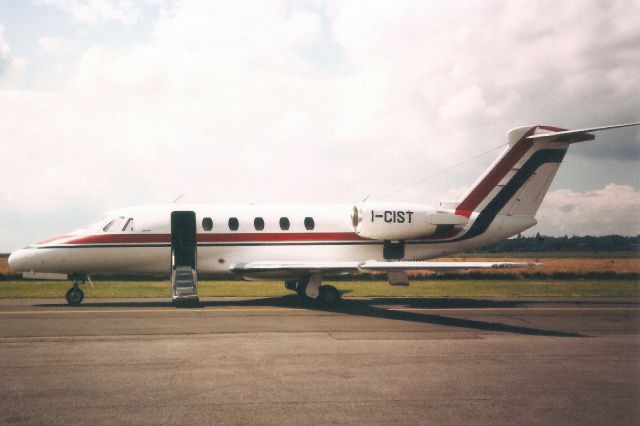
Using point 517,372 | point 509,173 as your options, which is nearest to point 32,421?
point 517,372

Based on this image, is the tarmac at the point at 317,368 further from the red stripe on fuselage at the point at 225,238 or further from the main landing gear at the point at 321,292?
the red stripe on fuselage at the point at 225,238

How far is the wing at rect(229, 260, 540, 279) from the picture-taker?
15.6 metres

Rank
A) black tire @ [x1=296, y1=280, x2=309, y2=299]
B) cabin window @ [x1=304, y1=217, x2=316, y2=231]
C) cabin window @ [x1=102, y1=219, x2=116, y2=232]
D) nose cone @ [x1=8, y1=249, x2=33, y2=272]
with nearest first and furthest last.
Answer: nose cone @ [x1=8, y1=249, x2=33, y2=272] < cabin window @ [x1=102, y1=219, x2=116, y2=232] < cabin window @ [x1=304, y1=217, x2=316, y2=231] < black tire @ [x1=296, y1=280, x2=309, y2=299]

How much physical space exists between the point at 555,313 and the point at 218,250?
10.3m

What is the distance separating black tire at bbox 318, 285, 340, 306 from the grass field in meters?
4.10

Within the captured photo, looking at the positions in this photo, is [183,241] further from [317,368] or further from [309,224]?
[317,368]

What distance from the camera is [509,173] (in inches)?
798

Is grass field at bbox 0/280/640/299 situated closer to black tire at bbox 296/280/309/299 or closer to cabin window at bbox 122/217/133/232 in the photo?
black tire at bbox 296/280/309/299

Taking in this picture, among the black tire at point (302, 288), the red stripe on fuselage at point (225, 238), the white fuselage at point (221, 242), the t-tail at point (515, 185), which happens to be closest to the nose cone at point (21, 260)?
the white fuselage at point (221, 242)

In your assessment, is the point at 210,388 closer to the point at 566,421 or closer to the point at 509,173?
the point at 566,421

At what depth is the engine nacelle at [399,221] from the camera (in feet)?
63.4

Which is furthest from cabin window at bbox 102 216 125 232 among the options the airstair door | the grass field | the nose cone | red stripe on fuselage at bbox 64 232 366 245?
the grass field

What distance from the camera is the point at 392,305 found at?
725 inches

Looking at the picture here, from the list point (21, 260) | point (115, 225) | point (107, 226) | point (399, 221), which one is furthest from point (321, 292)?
point (21, 260)
